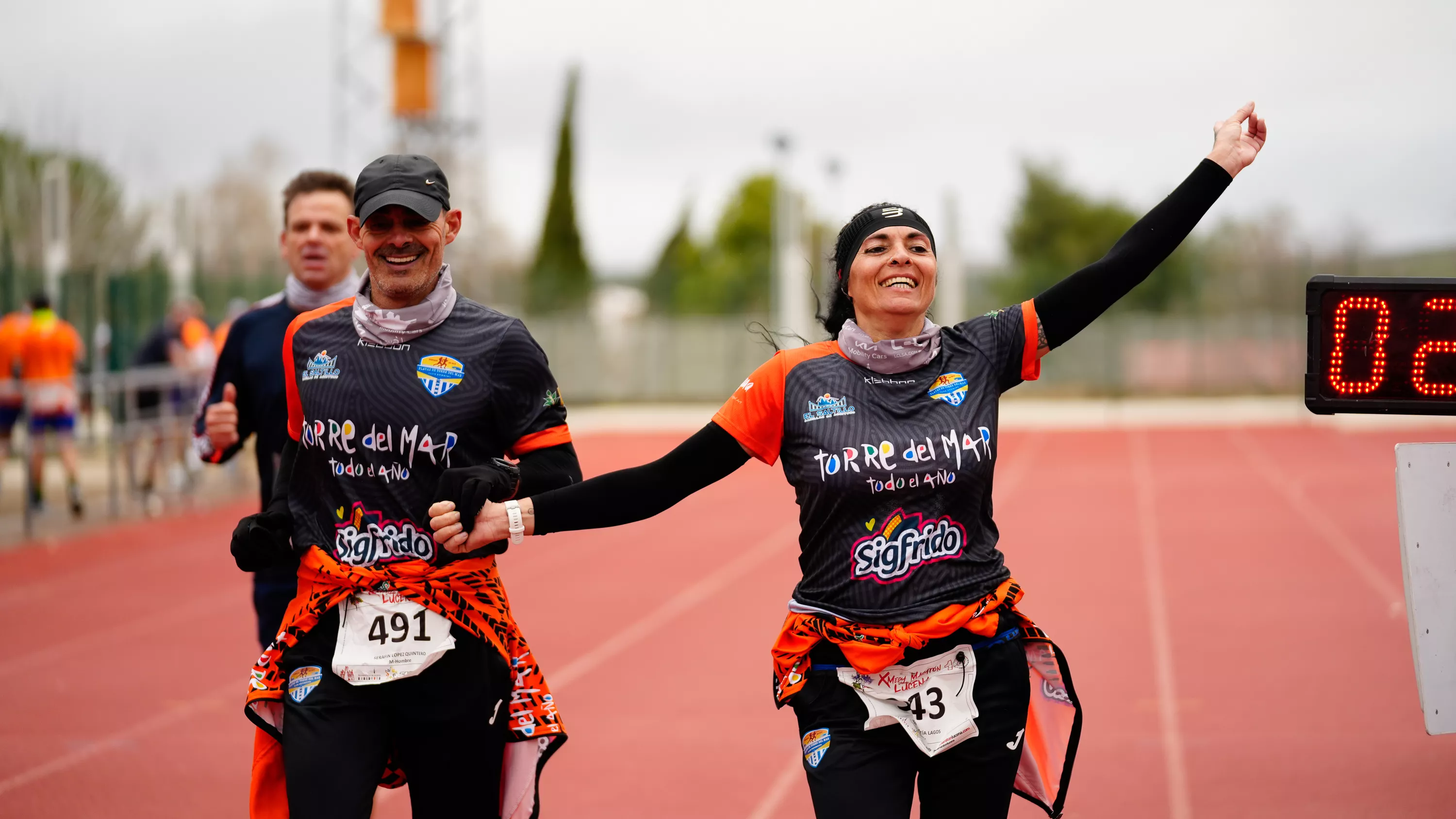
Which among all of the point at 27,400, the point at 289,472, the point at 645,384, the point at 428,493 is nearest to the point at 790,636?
the point at 428,493

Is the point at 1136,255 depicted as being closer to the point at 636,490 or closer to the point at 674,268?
the point at 636,490

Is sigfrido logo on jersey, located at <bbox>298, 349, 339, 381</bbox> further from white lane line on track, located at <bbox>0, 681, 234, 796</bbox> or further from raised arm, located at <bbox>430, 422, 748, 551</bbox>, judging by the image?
white lane line on track, located at <bbox>0, 681, 234, 796</bbox>

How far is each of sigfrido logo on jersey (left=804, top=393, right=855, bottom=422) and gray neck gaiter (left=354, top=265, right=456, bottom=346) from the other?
868 millimetres

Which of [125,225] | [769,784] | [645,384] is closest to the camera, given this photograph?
[769,784]

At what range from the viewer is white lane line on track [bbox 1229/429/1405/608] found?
10.8m

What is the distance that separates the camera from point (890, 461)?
335cm

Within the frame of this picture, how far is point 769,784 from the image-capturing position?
21.1 feet

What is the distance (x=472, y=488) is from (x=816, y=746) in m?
0.95

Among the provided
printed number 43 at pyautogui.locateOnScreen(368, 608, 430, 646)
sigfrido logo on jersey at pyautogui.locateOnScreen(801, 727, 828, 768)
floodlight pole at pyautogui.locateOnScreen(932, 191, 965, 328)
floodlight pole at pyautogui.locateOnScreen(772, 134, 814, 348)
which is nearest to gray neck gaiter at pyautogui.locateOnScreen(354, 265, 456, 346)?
printed number 43 at pyautogui.locateOnScreen(368, 608, 430, 646)

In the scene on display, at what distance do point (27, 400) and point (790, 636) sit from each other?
1283 cm

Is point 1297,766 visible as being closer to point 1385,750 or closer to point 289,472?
point 1385,750

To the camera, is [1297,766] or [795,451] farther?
[1297,766]

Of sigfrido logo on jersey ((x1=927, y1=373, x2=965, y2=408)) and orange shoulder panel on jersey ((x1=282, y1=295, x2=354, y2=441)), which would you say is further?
orange shoulder panel on jersey ((x1=282, y1=295, x2=354, y2=441))

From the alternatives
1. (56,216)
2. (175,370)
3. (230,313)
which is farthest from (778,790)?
(56,216)
